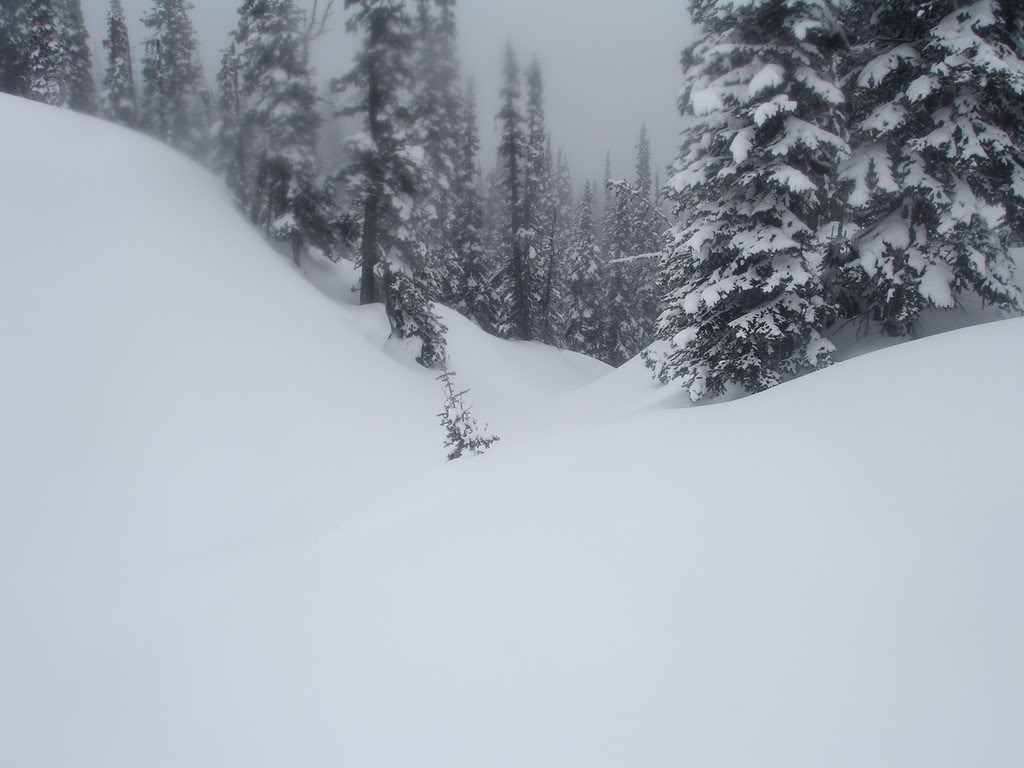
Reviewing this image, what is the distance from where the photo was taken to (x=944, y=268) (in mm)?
10039

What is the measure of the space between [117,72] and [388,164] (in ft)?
110

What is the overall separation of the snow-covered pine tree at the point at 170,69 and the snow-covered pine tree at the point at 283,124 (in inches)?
492

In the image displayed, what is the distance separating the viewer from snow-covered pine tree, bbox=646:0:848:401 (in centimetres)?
997

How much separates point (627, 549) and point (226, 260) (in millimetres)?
15824

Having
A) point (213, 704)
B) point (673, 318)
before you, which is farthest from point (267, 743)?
point (673, 318)

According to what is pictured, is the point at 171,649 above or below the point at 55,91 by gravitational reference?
below

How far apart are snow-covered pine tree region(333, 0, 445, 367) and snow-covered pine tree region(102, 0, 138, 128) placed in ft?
93.8

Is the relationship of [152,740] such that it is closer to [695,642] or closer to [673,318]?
[695,642]

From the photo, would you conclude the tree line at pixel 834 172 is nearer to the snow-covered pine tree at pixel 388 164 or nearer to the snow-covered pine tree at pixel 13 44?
the snow-covered pine tree at pixel 388 164

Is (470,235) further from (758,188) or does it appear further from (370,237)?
(758,188)

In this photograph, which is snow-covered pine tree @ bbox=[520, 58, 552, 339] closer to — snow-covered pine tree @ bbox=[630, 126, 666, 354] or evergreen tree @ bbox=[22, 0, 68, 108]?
snow-covered pine tree @ bbox=[630, 126, 666, 354]

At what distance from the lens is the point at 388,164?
800 inches

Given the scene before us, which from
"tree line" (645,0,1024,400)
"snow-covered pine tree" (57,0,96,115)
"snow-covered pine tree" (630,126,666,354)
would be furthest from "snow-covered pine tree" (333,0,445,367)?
"snow-covered pine tree" (57,0,96,115)

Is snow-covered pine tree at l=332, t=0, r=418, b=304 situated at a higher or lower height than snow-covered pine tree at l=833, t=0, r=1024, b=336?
higher
